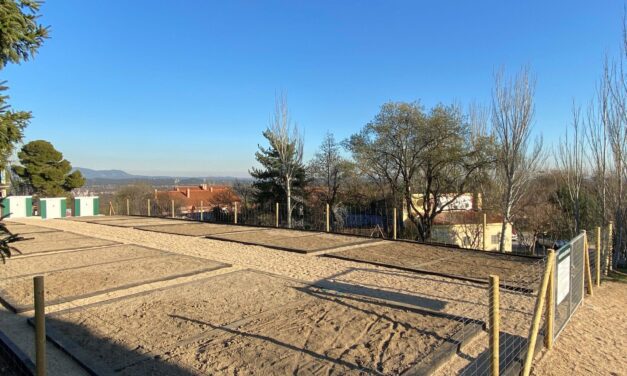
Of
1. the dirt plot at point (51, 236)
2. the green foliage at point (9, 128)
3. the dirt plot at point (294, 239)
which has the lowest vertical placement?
the dirt plot at point (51, 236)

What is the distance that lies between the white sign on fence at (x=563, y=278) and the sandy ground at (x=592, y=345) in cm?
45

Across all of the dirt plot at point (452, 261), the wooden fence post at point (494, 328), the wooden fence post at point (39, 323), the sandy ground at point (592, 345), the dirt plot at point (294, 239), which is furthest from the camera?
the dirt plot at point (294, 239)

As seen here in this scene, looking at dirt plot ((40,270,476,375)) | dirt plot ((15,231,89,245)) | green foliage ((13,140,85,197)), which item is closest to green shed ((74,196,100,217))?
green foliage ((13,140,85,197))

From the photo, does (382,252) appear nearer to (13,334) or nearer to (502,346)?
(502,346)

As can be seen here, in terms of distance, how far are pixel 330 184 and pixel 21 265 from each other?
17.1 meters

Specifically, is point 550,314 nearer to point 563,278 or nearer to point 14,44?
point 563,278

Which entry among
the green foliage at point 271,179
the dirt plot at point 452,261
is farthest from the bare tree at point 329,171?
the dirt plot at point 452,261

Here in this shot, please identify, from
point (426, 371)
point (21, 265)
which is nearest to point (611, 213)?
point (426, 371)

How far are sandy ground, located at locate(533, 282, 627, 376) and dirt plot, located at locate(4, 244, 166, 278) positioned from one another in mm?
7971

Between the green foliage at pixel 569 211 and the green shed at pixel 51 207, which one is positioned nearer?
the green foliage at pixel 569 211

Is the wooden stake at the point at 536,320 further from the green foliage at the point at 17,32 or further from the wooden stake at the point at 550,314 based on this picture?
the green foliage at the point at 17,32

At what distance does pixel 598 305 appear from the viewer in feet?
17.7

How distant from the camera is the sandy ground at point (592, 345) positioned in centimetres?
343

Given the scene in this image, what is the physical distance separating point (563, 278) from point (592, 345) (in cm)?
70
